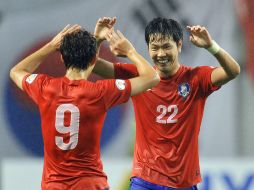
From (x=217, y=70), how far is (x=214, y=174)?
10.1 ft

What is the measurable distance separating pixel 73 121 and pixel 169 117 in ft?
3.20

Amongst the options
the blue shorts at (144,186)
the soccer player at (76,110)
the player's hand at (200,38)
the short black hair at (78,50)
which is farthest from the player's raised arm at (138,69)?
the blue shorts at (144,186)

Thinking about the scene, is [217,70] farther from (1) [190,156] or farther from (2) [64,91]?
(2) [64,91]

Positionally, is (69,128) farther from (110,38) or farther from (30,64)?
(110,38)

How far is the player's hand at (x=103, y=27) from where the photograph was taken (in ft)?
21.7

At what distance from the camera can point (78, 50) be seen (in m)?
6.05

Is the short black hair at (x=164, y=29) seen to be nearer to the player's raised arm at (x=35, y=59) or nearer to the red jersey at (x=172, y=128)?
the red jersey at (x=172, y=128)

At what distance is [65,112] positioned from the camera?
19.7ft

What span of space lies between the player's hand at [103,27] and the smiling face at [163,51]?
1.09ft

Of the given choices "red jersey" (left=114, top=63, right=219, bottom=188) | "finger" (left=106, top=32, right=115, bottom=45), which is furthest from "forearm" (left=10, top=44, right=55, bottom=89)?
"red jersey" (left=114, top=63, right=219, bottom=188)

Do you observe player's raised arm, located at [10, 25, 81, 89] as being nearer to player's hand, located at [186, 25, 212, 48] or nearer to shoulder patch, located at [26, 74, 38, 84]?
shoulder patch, located at [26, 74, 38, 84]

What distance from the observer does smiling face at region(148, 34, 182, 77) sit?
22.0 feet

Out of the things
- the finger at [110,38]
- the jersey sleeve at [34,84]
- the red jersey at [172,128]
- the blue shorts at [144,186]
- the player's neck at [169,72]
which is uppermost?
the finger at [110,38]

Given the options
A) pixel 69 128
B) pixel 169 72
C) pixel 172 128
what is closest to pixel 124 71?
pixel 169 72
